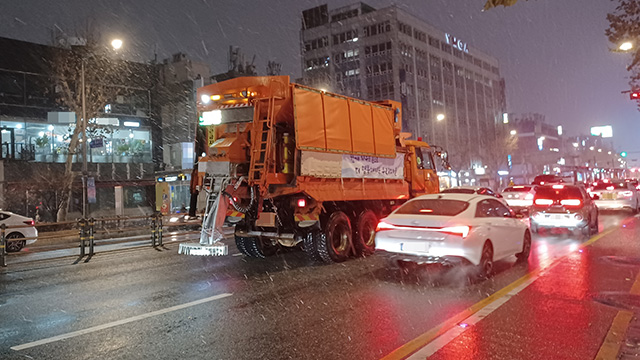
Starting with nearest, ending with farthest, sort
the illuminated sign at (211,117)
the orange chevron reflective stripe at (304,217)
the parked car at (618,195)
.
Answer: the orange chevron reflective stripe at (304,217), the illuminated sign at (211,117), the parked car at (618,195)

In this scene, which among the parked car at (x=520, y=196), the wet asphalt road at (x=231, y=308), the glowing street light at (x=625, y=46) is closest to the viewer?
the wet asphalt road at (x=231, y=308)

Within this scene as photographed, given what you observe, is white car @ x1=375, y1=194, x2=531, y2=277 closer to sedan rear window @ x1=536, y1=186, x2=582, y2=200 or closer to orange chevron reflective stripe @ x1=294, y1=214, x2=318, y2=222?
orange chevron reflective stripe @ x1=294, y1=214, x2=318, y2=222

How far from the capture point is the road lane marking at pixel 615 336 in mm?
4516

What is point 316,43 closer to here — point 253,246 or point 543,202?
point 543,202

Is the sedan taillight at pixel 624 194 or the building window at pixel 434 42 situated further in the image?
the building window at pixel 434 42

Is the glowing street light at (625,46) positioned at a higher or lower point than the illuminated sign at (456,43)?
lower

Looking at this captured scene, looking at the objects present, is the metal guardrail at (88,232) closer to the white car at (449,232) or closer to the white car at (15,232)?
the white car at (15,232)

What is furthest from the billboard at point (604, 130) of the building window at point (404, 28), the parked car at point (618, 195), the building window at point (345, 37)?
the parked car at point (618, 195)

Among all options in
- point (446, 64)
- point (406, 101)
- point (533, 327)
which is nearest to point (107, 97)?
point (533, 327)

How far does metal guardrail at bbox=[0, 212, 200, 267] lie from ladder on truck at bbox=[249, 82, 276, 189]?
5.33 metres

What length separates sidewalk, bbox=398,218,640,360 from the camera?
15.2 feet

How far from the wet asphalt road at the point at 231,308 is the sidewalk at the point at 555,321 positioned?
385 millimetres

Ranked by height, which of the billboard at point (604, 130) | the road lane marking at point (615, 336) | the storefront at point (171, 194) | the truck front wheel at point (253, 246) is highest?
the billboard at point (604, 130)

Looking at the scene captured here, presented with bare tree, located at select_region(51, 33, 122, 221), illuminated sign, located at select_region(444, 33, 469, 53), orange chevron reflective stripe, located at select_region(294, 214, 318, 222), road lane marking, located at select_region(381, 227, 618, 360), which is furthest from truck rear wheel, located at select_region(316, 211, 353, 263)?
illuminated sign, located at select_region(444, 33, 469, 53)
